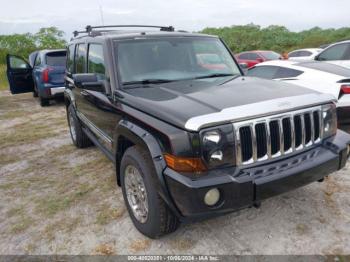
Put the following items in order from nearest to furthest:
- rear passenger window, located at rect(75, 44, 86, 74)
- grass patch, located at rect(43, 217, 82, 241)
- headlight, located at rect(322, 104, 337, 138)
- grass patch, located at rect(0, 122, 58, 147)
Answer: headlight, located at rect(322, 104, 337, 138) → grass patch, located at rect(43, 217, 82, 241) → rear passenger window, located at rect(75, 44, 86, 74) → grass patch, located at rect(0, 122, 58, 147)

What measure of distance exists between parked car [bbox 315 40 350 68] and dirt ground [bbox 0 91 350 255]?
4745mm

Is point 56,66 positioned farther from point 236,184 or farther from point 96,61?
point 236,184

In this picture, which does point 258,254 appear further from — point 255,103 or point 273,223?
point 255,103

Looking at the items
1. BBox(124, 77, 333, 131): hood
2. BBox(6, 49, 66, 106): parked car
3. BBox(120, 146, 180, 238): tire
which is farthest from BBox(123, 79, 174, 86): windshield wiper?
BBox(6, 49, 66, 106): parked car

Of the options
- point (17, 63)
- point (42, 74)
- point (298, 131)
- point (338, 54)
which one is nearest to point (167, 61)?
point (298, 131)

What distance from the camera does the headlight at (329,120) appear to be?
9.76 ft

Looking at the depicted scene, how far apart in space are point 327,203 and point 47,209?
3145mm

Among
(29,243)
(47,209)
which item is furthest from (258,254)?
(47,209)

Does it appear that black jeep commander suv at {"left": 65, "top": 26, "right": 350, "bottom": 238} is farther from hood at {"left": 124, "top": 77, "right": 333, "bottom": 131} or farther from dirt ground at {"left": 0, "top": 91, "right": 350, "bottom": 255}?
dirt ground at {"left": 0, "top": 91, "right": 350, "bottom": 255}

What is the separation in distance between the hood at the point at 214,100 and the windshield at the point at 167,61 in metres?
0.21

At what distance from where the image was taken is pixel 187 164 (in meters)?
2.37

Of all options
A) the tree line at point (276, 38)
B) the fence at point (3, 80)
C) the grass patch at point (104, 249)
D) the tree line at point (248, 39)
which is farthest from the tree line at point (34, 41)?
the grass patch at point (104, 249)

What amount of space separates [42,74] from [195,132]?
847cm

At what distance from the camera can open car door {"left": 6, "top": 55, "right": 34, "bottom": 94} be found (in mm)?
10078
